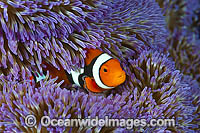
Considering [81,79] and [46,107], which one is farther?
[81,79]

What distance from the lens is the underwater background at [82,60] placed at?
2.75 ft

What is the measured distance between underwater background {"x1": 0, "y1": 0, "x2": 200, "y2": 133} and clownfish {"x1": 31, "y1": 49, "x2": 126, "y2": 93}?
4 centimetres

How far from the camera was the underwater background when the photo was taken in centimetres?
84

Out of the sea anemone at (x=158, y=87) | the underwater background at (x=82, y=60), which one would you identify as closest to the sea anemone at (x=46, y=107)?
the underwater background at (x=82, y=60)

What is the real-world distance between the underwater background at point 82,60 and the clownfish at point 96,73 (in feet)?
0.14

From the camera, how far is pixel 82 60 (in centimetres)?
103

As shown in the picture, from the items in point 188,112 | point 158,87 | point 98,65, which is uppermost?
point 98,65

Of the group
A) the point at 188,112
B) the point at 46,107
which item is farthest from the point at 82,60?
the point at 188,112

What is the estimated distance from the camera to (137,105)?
0.99 meters

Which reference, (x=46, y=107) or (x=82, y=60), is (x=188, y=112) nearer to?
(x=82, y=60)

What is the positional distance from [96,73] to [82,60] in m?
0.09

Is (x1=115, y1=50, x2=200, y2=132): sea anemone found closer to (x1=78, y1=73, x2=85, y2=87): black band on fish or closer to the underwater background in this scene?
the underwater background

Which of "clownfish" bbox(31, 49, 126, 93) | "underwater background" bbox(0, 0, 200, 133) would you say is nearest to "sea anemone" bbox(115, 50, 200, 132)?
"underwater background" bbox(0, 0, 200, 133)

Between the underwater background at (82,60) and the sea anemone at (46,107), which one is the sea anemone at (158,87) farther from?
the sea anemone at (46,107)
